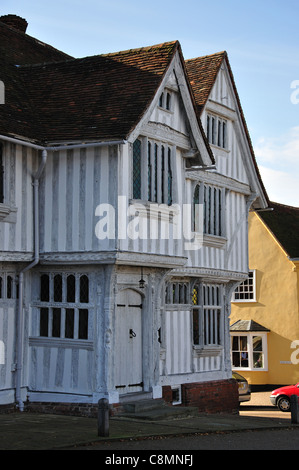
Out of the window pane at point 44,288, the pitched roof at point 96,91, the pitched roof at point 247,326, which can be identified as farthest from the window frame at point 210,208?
the pitched roof at point 247,326

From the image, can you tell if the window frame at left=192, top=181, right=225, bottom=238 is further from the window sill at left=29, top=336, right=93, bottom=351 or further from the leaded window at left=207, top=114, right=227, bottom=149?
the window sill at left=29, top=336, right=93, bottom=351

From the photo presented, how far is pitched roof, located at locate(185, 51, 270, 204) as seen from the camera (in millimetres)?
21311

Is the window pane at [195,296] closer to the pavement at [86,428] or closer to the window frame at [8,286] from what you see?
the pavement at [86,428]

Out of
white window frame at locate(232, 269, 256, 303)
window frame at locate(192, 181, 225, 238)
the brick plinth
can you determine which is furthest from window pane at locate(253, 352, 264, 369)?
window frame at locate(192, 181, 225, 238)

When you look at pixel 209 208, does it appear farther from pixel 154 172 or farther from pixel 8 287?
pixel 8 287

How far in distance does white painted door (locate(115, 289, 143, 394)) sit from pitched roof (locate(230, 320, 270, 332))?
16154 mm

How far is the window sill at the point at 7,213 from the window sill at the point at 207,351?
23.4 ft

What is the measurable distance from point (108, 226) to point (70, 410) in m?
4.00

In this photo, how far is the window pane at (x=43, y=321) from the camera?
55.0 ft

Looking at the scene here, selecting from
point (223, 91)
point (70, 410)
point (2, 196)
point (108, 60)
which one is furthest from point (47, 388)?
point (223, 91)

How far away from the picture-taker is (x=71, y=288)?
16.5 m

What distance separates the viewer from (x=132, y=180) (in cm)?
1628
